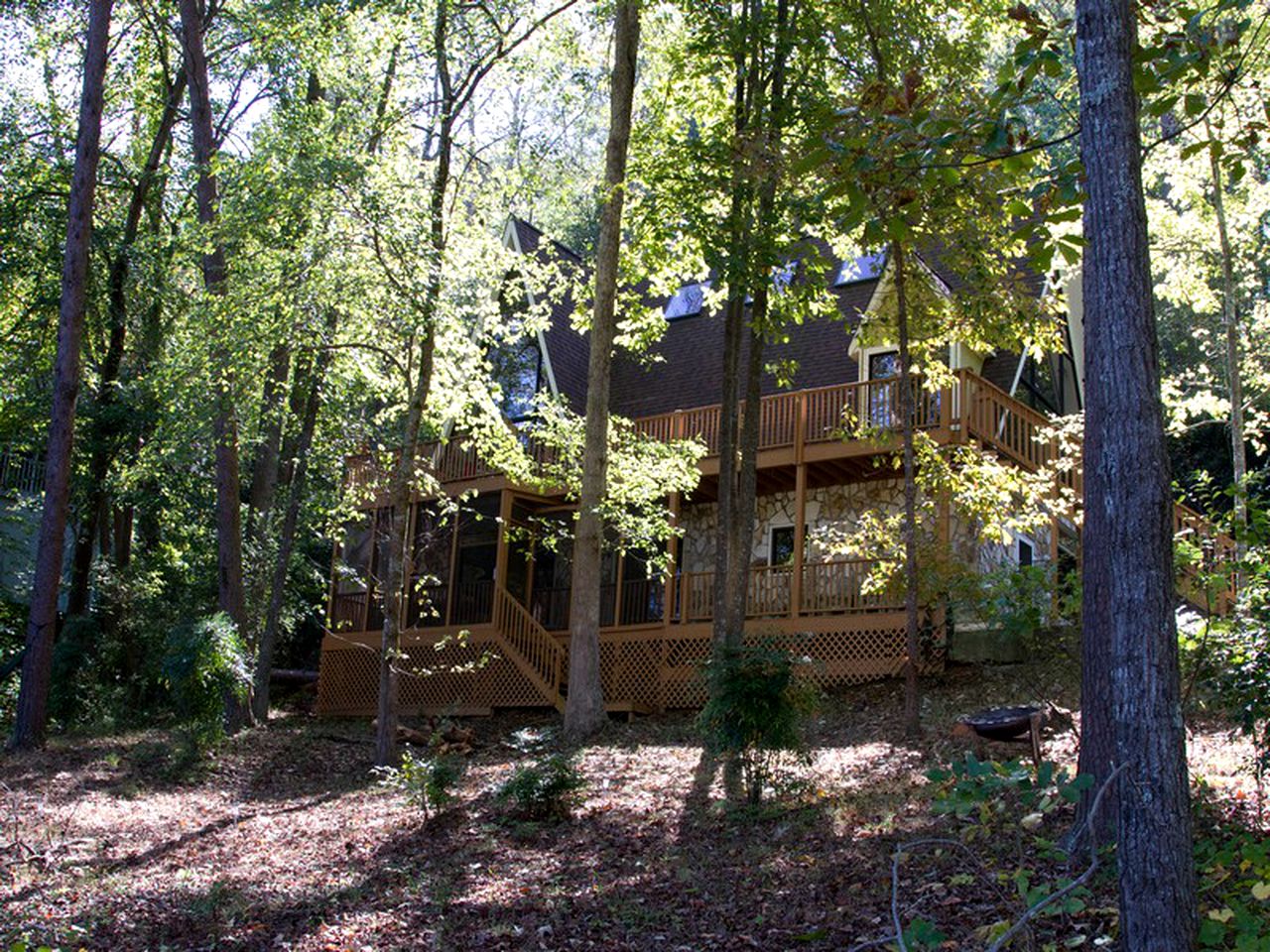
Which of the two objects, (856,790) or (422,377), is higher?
(422,377)

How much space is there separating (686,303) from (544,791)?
15.1m

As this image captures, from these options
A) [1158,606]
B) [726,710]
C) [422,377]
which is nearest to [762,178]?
[422,377]

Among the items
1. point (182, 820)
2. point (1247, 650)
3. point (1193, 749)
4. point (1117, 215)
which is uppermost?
point (1117, 215)

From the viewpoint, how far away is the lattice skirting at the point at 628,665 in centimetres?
1720

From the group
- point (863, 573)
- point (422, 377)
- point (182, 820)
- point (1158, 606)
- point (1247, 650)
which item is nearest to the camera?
point (1158, 606)

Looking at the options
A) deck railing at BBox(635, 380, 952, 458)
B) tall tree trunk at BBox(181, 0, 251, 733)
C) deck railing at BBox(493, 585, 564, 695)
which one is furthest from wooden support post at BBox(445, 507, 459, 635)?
tall tree trunk at BBox(181, 0, 251, 733)

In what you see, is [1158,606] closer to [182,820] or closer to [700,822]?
[700,822]

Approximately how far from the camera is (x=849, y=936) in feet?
22.6

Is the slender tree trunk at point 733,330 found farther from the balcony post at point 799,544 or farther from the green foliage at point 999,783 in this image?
the green foliage at point 999,783

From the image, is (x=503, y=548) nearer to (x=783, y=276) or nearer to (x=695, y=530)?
(x=695, y=530)

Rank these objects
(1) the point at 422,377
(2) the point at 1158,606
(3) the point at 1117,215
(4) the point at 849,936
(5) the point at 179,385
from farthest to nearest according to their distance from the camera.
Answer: (5) the point at 179,385 < (1) the point at 422,377 < (4) the point at 849,936 < (3) the point at 1117,215 < (2) the point at 1158,606

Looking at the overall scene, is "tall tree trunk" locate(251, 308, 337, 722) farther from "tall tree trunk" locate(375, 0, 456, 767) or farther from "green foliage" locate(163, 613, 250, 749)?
"tall tree trunk" locate(375, 0, 456, 767)

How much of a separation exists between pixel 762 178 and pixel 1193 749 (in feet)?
22.1

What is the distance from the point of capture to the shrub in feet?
35.2
